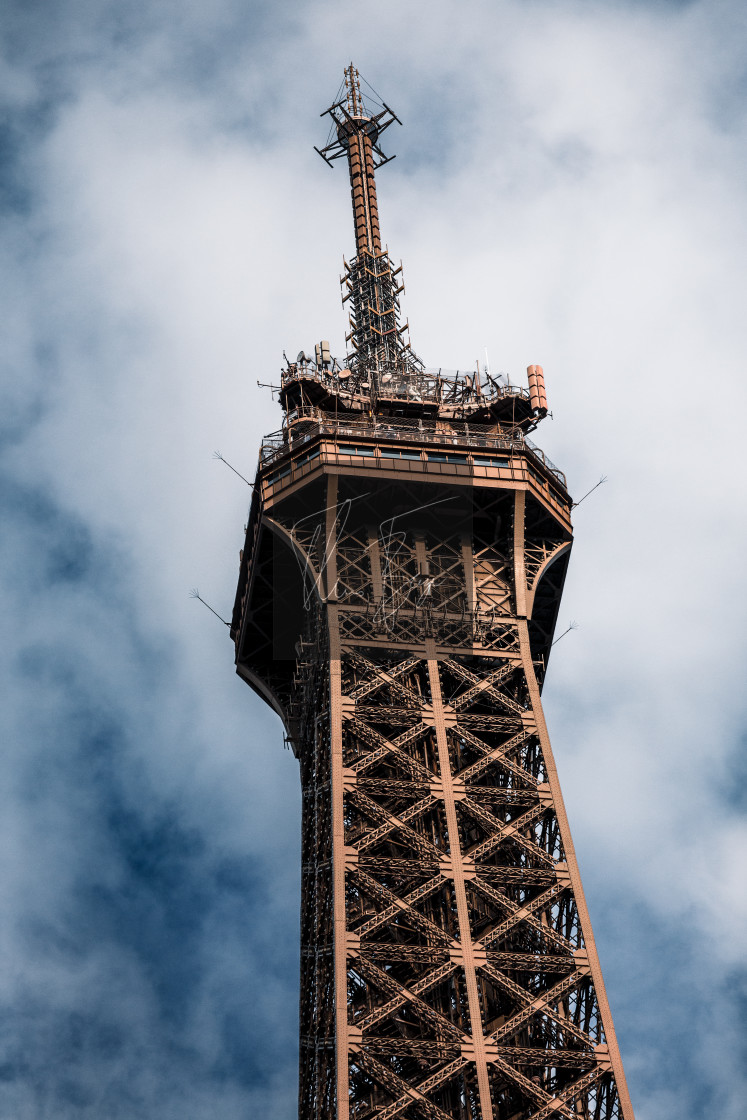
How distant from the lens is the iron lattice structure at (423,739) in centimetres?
8194

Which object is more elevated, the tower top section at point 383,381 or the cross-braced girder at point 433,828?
the tower top section at point 383,381

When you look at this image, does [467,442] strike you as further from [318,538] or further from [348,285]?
[348,285]

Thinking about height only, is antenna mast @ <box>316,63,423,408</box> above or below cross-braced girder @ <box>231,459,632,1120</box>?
above

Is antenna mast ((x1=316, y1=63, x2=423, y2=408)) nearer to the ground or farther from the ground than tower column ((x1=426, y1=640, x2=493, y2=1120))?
farther from the ground

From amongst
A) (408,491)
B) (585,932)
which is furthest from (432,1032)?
(408,491)

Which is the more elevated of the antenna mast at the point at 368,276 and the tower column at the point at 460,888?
the antenna mast at the point at 368,276

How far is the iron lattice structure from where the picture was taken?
269ft

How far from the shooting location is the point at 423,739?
3720 inches

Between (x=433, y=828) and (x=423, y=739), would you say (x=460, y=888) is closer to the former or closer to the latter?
(x=433, y=828)

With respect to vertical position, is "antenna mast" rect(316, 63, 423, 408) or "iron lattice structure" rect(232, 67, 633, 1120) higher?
"antenna mast" rect(316, 63, 423, 408)

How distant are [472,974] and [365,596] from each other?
23.5 metres

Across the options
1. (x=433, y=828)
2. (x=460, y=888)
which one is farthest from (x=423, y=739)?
(x=460, y=888)

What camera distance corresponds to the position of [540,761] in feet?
309

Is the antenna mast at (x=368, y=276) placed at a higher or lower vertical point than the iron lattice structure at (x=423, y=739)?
higher
